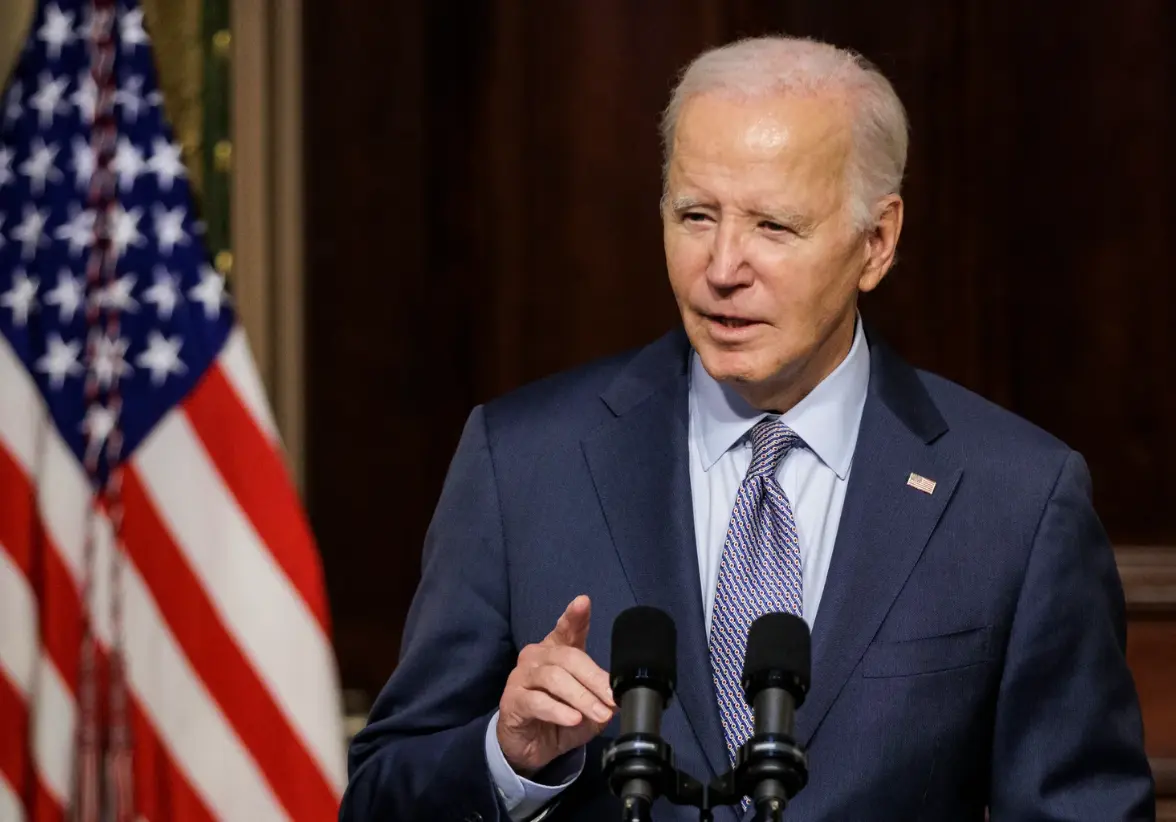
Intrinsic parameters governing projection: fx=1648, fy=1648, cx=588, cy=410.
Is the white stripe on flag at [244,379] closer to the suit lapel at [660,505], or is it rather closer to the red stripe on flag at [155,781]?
Result: the red stripe on flag at [155,781]

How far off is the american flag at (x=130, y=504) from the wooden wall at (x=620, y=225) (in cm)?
44

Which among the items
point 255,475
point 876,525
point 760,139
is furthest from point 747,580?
point 255,475

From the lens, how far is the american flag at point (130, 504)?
2887 millimetres

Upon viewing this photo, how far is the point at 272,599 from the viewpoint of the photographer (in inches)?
115

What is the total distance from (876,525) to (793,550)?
0.11 meters

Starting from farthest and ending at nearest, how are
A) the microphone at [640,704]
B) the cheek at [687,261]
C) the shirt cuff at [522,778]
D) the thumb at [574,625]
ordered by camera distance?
the cheek at [687,261], the shirt cuff at [522,778], the thumb at [574,625], the microphone at [640,704]

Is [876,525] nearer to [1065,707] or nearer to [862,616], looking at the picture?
[862,616]

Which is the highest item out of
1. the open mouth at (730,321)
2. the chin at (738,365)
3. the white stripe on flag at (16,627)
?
the open mouth at (730,321)

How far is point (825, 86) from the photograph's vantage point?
6.73 feet

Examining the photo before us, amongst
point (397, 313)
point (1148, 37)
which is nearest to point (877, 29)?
point (1148, 37)

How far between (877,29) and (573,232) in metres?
0.74

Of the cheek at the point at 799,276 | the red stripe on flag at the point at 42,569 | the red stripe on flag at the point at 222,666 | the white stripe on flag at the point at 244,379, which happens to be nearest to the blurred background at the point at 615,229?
the white stripe on flag at the point at 244,379

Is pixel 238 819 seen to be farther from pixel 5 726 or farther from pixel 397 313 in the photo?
pixel 397 313

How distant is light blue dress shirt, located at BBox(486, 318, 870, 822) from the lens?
2.09 m
